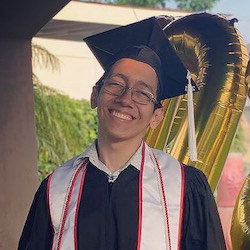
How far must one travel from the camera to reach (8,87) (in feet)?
15.1

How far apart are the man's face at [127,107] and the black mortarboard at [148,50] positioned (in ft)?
0.18

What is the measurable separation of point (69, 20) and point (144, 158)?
11220 mm

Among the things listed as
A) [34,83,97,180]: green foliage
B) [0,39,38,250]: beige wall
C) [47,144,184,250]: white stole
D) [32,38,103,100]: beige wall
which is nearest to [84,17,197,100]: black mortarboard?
[47,144,184,250]: white stole

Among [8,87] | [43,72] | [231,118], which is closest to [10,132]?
[8,87]

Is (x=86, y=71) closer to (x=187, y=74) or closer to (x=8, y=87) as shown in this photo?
(x=8, y=87)

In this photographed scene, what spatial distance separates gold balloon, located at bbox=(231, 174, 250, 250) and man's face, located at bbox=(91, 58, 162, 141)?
0.73 m

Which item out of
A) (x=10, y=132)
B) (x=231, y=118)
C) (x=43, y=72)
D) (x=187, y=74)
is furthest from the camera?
(x=43, y=72)

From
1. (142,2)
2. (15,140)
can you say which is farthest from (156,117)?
(142,2)

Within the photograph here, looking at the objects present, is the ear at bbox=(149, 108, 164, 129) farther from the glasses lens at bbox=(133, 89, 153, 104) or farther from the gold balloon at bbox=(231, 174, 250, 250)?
the gold balloon at bbox=(231, 174, 250, 250)

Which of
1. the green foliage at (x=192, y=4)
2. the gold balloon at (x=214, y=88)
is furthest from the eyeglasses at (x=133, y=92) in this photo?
the green foliage at (x=192, y=4)

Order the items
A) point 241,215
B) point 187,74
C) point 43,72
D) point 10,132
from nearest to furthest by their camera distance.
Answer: point 187,74 < point 241,215 < point 10,132 < point 43,72

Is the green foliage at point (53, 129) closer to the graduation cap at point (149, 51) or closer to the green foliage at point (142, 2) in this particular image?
the graduation cap at point (149, 51)

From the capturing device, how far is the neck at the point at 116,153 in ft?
7.90

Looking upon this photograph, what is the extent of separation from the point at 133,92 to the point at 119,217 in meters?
0.49
